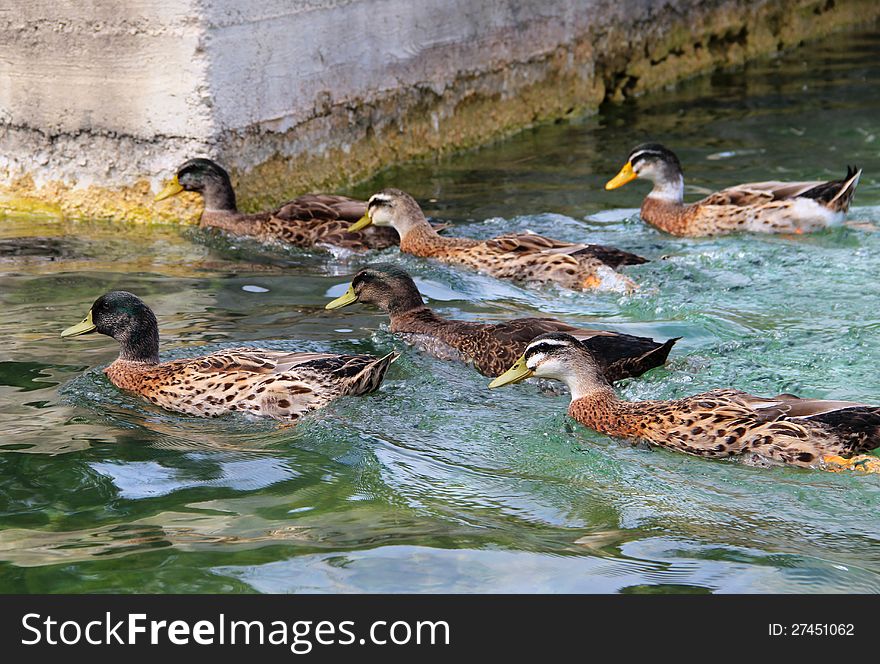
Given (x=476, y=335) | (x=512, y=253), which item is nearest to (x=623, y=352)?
(x=476, y=335)

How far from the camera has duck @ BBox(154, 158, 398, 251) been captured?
Answer: 34.5ft

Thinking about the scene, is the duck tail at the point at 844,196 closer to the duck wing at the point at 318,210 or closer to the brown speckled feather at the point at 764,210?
the brown speckled feather at the point at 764,210

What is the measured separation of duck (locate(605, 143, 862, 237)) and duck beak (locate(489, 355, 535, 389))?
392cm

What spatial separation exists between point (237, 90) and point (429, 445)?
540 cm

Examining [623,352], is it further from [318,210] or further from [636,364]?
[318,210]

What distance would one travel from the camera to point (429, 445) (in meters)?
6.54

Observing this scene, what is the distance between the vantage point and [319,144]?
12180 mm

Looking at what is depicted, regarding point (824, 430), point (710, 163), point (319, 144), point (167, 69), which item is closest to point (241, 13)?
point (167, 69)

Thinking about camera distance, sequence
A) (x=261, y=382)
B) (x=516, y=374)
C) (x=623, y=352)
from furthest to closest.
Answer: (x=623, y=352) < (x=516, y=374) < (x=261, y=382)

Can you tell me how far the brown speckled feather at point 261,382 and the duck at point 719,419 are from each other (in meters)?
0.86

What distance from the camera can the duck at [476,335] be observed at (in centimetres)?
754

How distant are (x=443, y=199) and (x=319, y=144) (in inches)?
48.1

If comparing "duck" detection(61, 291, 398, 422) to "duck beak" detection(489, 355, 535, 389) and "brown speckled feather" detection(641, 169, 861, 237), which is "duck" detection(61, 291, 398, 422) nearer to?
"duck beak" detection(489, 355, 535, 389)

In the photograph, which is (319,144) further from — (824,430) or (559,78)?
(824,430)
